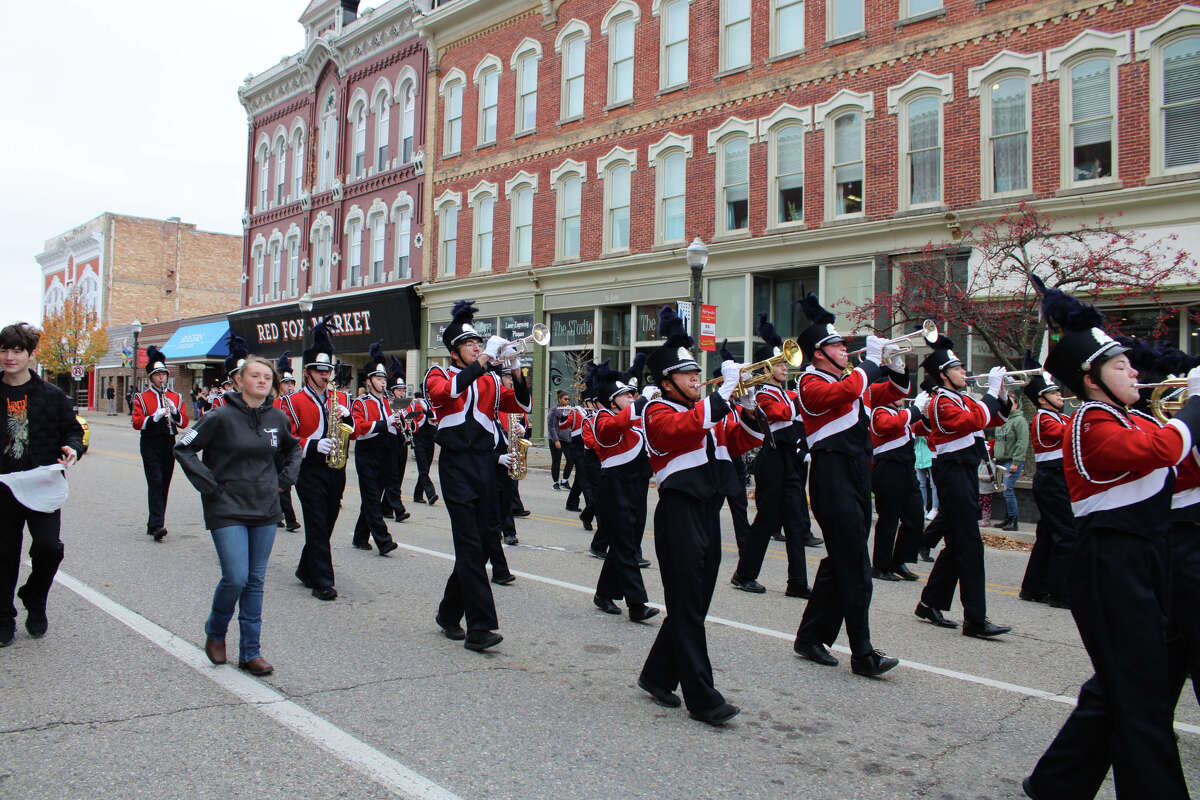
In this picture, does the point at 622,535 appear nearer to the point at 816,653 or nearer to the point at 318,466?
the point at 816,653

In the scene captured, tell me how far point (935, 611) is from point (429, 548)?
552 cm

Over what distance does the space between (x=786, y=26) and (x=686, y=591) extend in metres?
18.6

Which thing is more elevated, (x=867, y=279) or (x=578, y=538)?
(x=867, y=279)

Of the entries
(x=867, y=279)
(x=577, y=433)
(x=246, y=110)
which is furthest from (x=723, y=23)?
(x=246, y=110)

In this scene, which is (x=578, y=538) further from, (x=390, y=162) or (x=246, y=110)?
(x=246, y=110)

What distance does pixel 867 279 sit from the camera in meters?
18.6

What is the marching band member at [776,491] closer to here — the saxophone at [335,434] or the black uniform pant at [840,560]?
the black uniform pant at [840,560]

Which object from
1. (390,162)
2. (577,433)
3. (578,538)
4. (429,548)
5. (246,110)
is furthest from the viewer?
(246,110)

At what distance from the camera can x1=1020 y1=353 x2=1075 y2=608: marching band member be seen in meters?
7.61

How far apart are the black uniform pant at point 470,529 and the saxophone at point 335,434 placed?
1857 millimetres

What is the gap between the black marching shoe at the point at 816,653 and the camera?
224 inches

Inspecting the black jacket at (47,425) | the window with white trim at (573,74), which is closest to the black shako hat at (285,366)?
the black jacket at (47,425)

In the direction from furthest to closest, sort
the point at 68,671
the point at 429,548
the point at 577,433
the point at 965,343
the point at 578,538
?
1. the point at 965,343
2. the point at 577,433
3. the point at 578,538
4. the point at 429,548
5. the point at 68,671

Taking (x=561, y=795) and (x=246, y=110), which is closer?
(x=561, y=795)
